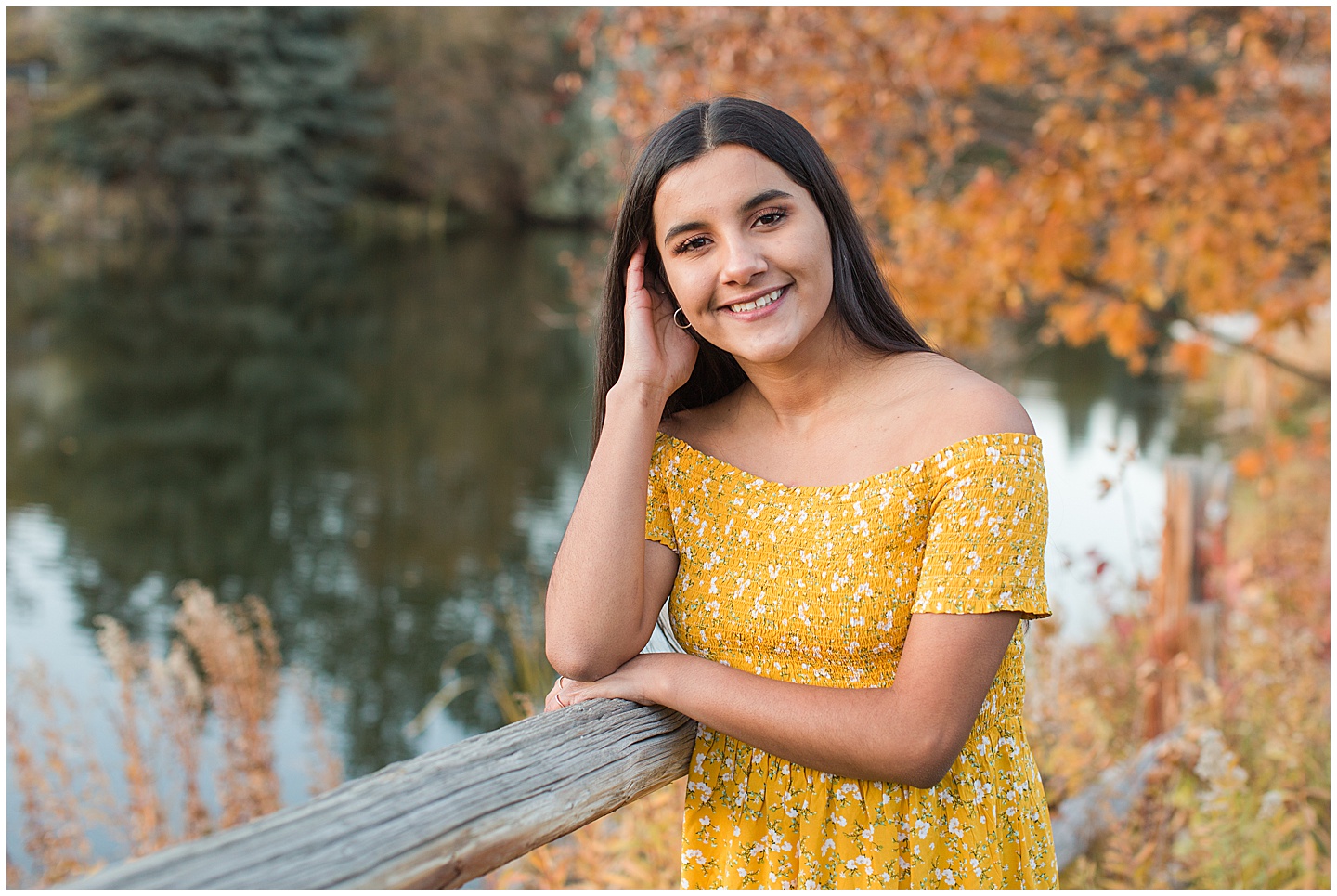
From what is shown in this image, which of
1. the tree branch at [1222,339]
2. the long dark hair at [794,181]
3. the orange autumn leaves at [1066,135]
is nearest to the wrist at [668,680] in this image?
the long dark hair at [794,181]

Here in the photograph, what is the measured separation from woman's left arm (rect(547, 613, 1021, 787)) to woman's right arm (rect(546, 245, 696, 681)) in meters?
0.11

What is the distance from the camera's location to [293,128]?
33719mm

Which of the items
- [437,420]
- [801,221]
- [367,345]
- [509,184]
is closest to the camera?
[801,221]

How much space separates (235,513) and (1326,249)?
8225 millimetres

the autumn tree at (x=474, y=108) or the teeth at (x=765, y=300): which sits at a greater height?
the autumn tree at (x=474, y=108)

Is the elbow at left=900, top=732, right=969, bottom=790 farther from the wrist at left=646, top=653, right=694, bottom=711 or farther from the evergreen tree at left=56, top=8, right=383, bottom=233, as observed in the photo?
the evergreen tree at left=56, top=8, right=383, bottom=233

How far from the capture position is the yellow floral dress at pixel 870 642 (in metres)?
1.52

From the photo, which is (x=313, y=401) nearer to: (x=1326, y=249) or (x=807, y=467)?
(x=1326, y=249)

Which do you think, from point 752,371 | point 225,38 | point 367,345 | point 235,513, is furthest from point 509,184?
point 752,371

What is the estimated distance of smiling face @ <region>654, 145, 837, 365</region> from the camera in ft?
5.63

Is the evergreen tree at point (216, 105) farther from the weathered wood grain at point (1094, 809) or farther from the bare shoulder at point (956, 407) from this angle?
the bare shoulder at point (956, 407)

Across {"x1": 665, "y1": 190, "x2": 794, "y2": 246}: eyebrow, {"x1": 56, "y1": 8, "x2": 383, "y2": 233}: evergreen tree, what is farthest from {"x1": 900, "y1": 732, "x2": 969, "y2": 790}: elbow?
{"x1": 56, "y1": 8, "x2": 383, "y2": 233}: evergreen tree

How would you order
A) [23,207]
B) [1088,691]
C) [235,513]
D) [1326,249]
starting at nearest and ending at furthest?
[1088,691] < [1326,249] < [235,513] < [23,207]

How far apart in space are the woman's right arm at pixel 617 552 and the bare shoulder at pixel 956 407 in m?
0.40
